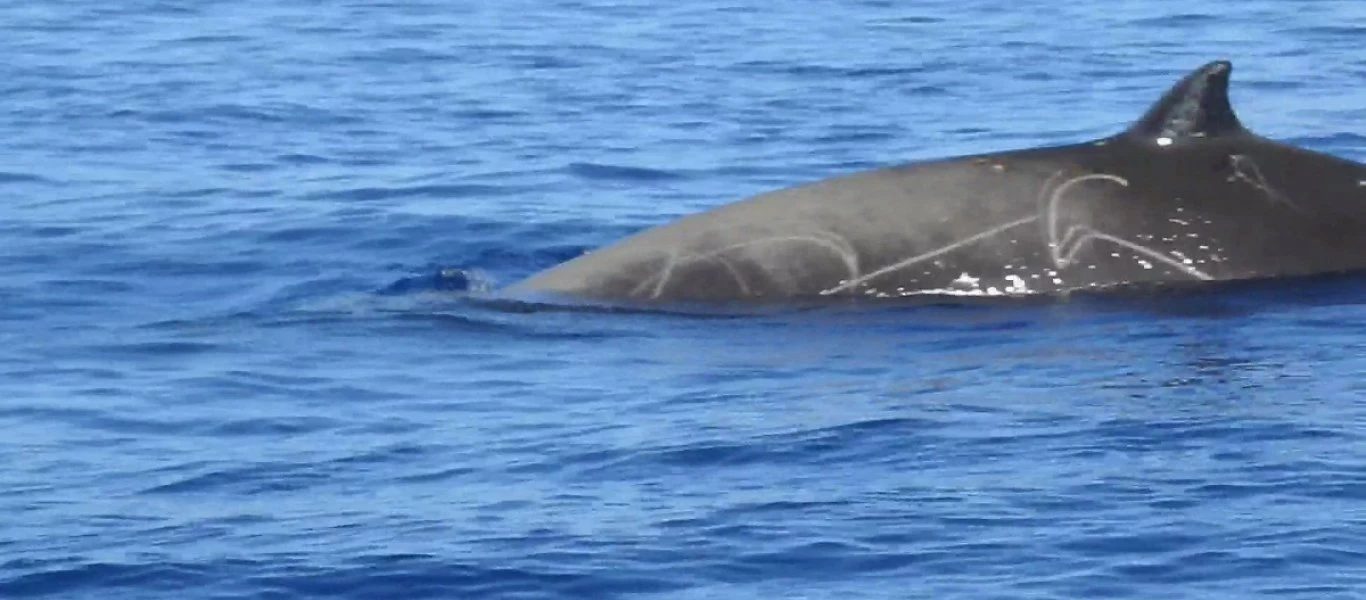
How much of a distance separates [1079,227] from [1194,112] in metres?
0.85

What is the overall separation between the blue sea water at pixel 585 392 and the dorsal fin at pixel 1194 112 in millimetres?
976

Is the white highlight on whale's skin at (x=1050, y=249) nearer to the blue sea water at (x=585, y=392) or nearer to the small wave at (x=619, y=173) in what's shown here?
the blue sea water at (x=585, y=392)

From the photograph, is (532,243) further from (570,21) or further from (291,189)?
(570,21)

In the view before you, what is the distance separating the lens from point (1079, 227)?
1609 cm

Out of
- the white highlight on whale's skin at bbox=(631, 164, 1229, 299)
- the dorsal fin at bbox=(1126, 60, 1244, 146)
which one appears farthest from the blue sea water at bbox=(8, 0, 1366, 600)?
the dorsal fin at bbox=(1126, 60, 1244, 146)

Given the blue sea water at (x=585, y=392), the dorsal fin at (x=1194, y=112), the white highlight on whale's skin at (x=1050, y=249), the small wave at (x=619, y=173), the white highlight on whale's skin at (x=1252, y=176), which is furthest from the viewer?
the small wave at (x=619, y=173)

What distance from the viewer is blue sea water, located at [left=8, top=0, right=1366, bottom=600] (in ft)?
36.3

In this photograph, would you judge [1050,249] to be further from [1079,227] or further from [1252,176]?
[1252,176]

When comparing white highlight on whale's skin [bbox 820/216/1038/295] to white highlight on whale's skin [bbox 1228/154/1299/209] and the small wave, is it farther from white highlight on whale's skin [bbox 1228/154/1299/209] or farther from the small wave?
the small wave

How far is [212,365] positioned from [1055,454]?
4748 mm

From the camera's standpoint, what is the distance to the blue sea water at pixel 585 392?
1108 cm

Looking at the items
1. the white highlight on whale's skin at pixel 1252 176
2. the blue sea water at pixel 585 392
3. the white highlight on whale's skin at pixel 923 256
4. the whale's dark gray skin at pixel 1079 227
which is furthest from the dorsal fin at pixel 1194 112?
the blue sea water at pixel 585 392

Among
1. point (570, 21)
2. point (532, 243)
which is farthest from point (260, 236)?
point (570, 21)

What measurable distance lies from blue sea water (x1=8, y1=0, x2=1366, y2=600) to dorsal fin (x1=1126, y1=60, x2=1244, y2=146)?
0.98m
